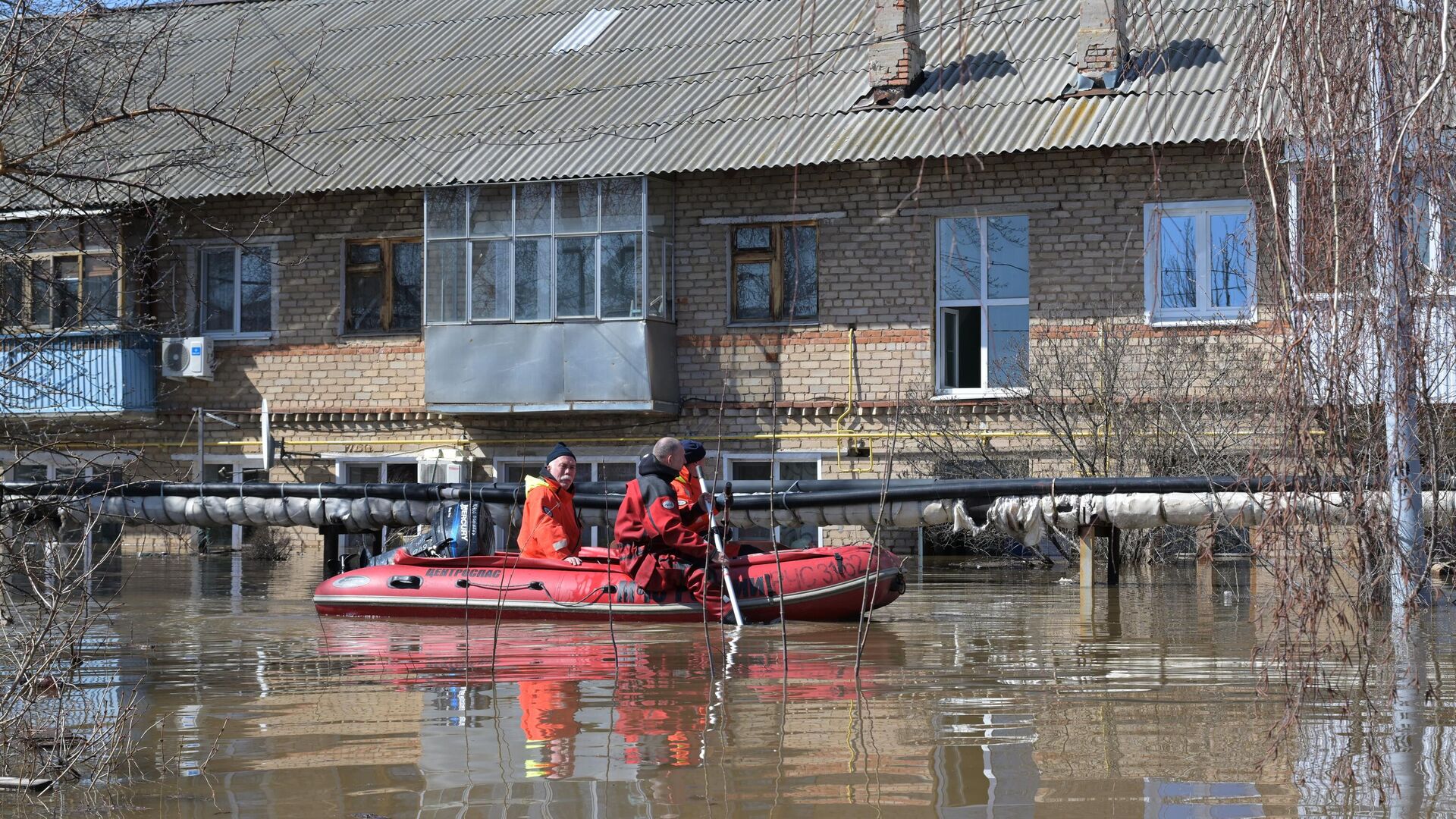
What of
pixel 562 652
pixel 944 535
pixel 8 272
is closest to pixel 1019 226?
pixel 944 535

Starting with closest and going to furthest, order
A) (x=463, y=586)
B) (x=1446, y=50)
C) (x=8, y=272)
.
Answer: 1. (x=1446, y=50)
2. (x=8, y=272)
3. (x=463, y=586)

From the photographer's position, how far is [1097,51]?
18578 mm

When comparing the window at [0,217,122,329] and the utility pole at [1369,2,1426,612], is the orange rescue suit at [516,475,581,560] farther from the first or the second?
the utility pole at [1369,2,1426,612]

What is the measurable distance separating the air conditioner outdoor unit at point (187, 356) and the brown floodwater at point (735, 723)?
30.7ft

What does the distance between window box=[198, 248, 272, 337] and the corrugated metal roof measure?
4.71 feet

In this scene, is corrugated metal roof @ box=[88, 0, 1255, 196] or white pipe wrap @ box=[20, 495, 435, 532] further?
corrugated metal roof @ box=[88, 0, 1255, 196]

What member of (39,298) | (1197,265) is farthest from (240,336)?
(39,298)

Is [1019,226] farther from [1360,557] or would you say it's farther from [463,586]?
[1360,557]

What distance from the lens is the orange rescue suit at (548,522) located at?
1327 cm

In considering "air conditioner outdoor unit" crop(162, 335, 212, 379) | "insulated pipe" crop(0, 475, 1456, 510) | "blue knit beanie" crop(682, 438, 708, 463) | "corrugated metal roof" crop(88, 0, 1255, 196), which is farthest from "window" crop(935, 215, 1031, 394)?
"air conditioner outdoor unit" crop(162, 335, 212, 379)

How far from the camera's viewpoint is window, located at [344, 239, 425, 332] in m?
21.6

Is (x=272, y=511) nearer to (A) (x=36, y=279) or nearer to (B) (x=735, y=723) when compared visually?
(A) (x=36, y=279)

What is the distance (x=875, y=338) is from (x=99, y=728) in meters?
14.0

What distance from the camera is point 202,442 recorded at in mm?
21750
